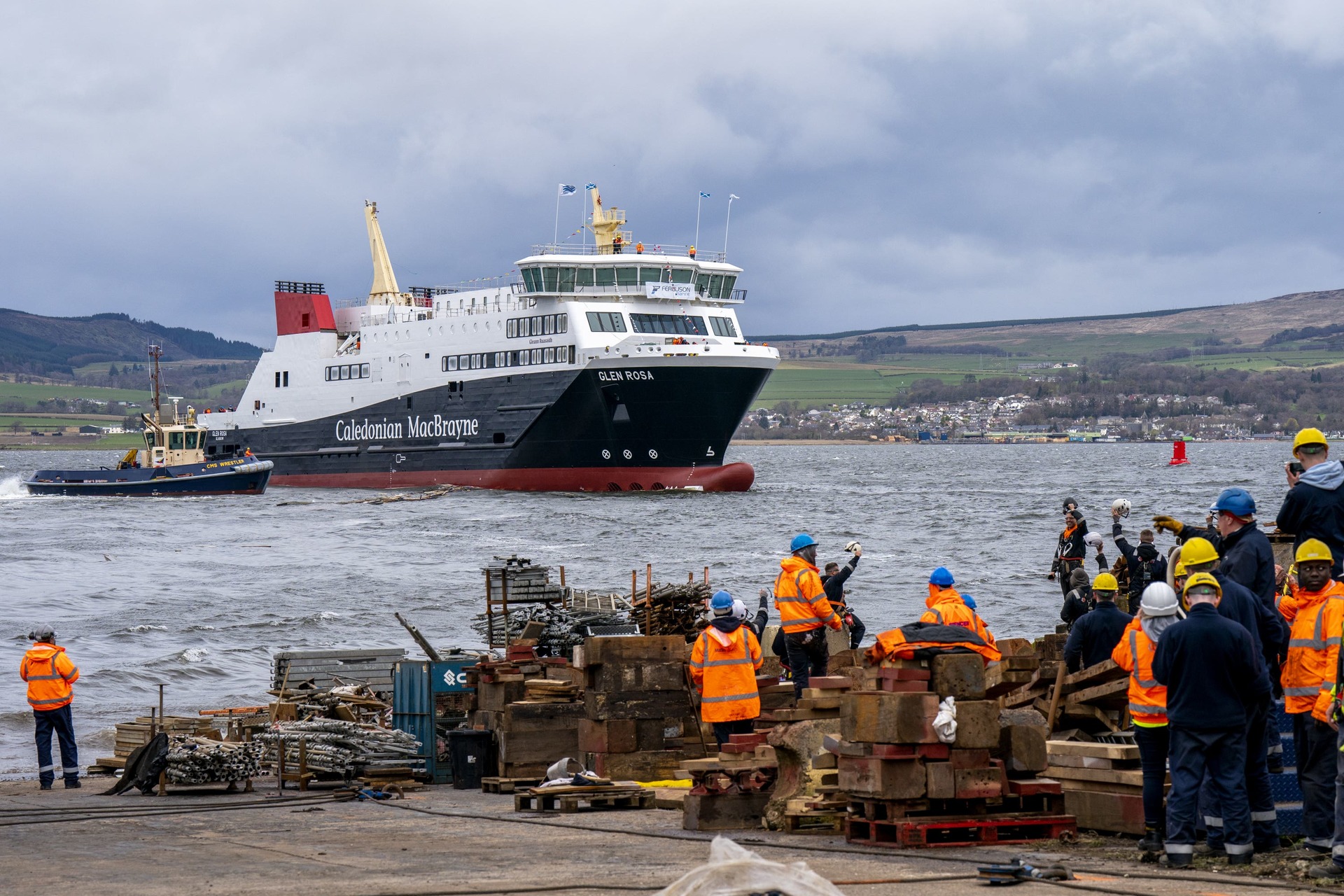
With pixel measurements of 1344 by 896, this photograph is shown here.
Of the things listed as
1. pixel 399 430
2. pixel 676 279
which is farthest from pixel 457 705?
pixel 399 430

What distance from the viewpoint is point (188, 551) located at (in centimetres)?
3888

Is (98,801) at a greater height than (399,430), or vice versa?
(399,430)

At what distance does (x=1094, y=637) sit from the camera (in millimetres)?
A: 9312

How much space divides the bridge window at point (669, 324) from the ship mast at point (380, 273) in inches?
611

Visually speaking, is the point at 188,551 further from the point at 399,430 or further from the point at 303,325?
the point at 303,325

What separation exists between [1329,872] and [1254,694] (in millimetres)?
876

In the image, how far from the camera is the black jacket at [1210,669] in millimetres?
7207

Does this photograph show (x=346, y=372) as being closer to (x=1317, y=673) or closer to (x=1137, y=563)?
(x=1137, y=563)

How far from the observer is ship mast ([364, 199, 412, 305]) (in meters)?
62.7

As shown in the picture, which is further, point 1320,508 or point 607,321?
point 607,321

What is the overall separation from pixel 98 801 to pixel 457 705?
300cm

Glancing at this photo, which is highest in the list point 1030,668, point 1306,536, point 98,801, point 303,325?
point 303,325

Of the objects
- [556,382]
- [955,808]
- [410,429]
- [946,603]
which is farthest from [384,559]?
[955,808]

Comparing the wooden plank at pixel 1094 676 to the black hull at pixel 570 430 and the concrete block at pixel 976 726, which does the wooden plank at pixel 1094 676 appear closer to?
the concrete block at pixel 976 726
